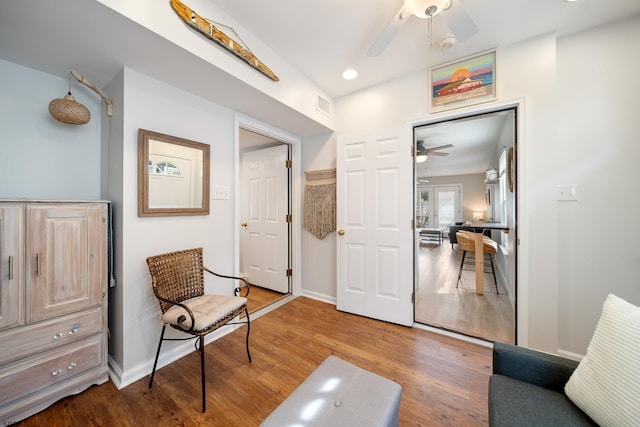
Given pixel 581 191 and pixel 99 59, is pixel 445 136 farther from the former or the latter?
pixel 99 59

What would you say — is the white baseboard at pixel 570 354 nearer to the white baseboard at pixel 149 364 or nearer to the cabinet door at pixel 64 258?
the white baseboard at pixel 149 364

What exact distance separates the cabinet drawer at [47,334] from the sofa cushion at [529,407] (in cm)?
226

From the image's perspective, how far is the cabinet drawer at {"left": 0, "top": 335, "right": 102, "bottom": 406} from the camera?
1.24 metres

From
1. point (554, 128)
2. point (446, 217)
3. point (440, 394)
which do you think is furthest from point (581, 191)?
point (446, 217)

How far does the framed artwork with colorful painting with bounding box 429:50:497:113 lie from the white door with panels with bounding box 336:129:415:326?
43cm

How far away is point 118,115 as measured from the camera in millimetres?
1662

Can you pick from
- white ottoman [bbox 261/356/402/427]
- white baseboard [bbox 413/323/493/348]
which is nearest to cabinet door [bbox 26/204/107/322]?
white ottoman [bbox 261/356/402/427]

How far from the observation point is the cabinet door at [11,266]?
1.21 metres

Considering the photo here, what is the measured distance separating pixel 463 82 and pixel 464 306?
2.49 m

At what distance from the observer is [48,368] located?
135cm

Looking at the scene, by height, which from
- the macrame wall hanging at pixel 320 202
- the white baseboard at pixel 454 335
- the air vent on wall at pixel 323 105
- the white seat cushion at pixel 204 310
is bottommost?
the white baseboard at pixel 454 335

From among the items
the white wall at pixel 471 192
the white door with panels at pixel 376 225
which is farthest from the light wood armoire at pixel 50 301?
the white wall at pixel 471 192

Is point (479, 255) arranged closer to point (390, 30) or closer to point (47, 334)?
point (390, 30)

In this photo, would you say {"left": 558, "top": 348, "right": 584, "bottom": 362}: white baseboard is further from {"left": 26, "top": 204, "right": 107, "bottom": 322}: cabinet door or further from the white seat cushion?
{"left": 26, "top": 204, "right": 107, "bottom": 322}: cabinet door
